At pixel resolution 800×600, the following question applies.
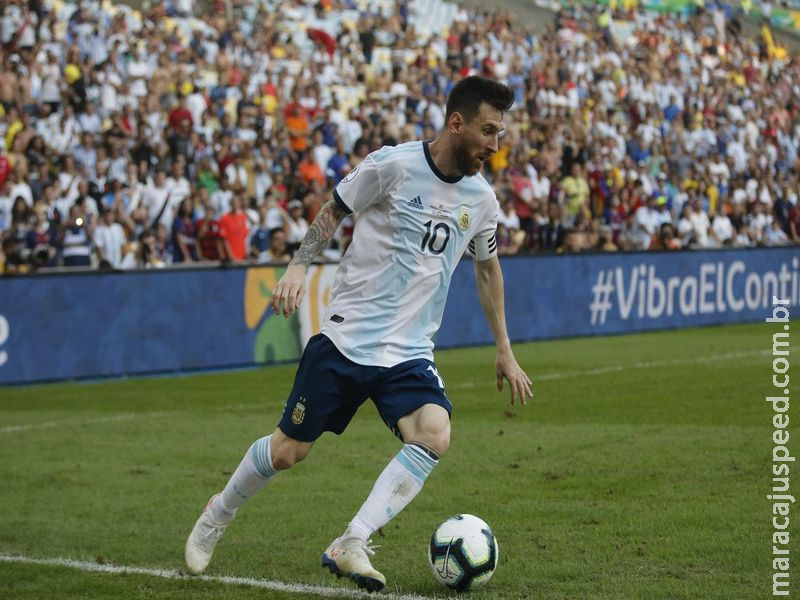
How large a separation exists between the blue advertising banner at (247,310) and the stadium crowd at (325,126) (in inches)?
44.2

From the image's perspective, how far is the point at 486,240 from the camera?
6.71 m

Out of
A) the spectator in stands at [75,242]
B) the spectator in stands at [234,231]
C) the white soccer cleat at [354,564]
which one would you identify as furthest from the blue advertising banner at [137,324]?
the white soccer cleat at [354,564]

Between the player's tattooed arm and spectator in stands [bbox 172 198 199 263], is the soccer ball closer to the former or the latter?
the player's tattooed arm

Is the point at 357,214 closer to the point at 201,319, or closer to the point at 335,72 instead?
the point at 201,319

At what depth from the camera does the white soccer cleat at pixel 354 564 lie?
5.96 meters

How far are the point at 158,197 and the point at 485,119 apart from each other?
1450cm

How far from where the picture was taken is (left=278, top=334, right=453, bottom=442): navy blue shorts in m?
6.31

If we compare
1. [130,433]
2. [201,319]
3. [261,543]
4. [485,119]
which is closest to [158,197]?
[201,319]

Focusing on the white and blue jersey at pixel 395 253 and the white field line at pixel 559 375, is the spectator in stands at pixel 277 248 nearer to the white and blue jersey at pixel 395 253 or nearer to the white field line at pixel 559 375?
the white field line at pixel 559 375

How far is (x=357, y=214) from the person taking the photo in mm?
6531

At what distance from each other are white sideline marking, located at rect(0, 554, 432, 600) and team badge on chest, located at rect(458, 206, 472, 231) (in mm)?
1745

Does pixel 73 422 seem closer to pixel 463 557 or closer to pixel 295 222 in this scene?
pixel 463 557

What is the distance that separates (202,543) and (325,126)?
59.3ft

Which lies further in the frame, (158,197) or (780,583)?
(158,197)
